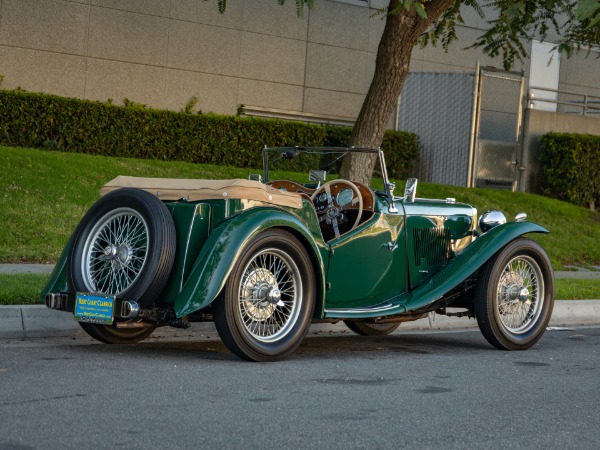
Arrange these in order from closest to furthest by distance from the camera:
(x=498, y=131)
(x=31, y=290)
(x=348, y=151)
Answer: (x=348, y=151) → (x=31, y=290) → (x=498, y=131)

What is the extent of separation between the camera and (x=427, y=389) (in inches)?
253

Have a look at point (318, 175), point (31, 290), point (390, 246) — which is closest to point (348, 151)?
point (318, 175)

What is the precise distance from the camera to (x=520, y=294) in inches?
335

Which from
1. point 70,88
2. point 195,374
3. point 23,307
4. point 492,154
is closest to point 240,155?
point 70,88

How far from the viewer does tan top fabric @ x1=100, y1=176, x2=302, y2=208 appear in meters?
7.14

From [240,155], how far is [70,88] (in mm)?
3030

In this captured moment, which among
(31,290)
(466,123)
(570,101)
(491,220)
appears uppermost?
(570,101)

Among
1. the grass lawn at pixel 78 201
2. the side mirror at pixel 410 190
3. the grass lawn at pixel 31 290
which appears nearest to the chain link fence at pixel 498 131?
the grass lawn at pixel 78 201

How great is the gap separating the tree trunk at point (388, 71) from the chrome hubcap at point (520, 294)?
12.6 ft

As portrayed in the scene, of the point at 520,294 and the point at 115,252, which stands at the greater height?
the point at 115,252

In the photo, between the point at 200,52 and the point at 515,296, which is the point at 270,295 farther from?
the point at 200,52

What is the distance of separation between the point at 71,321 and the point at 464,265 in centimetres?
302

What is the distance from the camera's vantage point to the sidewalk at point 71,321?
7812 mm

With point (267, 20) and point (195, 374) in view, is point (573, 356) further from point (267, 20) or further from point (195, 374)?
point (267, 20)
